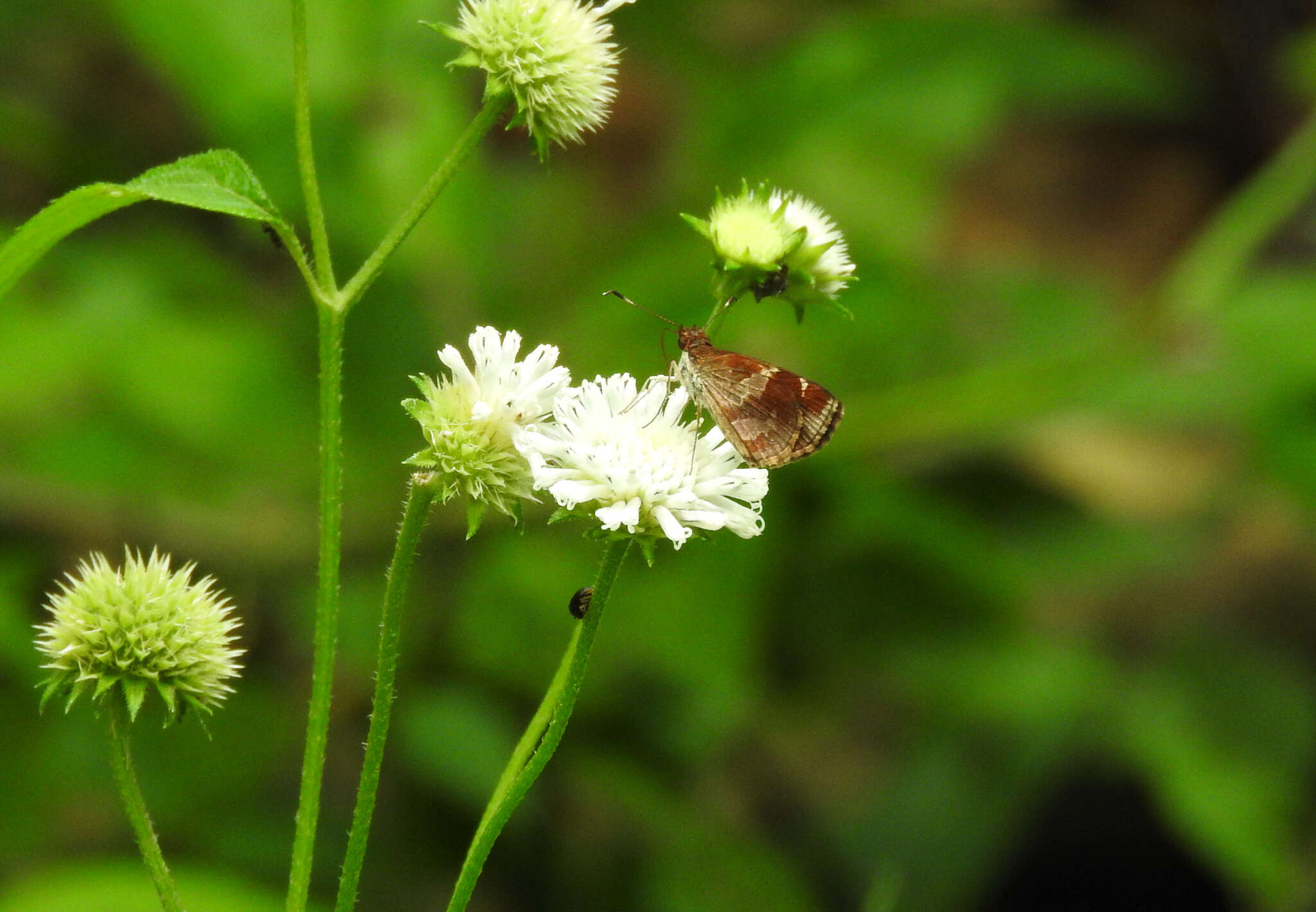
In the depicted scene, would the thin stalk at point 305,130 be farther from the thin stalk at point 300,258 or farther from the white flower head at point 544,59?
the white flower head at point 544,59

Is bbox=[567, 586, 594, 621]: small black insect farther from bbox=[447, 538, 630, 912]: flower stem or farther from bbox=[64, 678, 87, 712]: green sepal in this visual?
bbox=[64, 678, 87, 712]: green sepal

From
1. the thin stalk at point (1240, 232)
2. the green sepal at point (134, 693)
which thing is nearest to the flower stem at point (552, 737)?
the green sepal at point (134, 693)

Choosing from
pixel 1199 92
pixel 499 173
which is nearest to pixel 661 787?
pixel 499 173

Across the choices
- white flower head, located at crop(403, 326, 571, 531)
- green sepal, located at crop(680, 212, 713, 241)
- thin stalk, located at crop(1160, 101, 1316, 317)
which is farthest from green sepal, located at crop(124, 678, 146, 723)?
thin stalk, located at crop(1160, 101, 1316, 317)

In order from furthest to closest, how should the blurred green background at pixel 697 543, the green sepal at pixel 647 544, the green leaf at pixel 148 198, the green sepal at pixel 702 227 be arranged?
the blurred green background at pixel 697 543
the green sepal at pixel 702 227
the green sepal at pixel 647 544
the green leaf at pixel 148 198

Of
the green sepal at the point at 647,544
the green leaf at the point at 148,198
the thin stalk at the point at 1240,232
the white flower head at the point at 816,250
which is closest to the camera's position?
the green leaf at the point at 148,198

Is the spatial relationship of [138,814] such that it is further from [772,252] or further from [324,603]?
[772,252]
